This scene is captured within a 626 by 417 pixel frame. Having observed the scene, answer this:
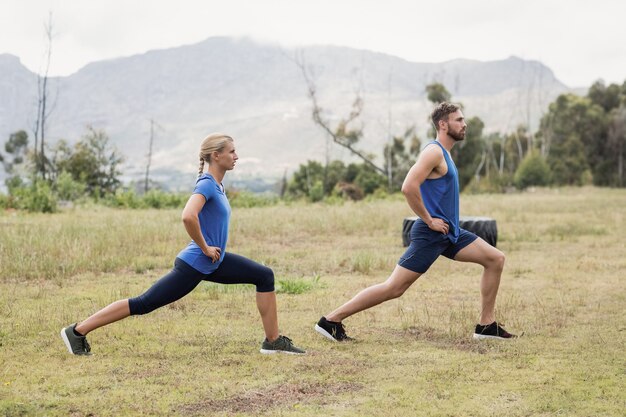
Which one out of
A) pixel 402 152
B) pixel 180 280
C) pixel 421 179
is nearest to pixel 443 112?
pixel 421 179

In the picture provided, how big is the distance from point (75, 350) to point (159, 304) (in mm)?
852

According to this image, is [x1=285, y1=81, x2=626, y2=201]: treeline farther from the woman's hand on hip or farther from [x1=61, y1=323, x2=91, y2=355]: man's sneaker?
the woman's hand on hip

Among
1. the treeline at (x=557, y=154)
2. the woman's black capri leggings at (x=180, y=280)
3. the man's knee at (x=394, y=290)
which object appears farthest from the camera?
the treeline at (x=557, y=154)

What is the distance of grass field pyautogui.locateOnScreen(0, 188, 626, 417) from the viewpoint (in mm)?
5395

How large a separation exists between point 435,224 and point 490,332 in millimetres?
1275

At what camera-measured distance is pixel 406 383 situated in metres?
5.88

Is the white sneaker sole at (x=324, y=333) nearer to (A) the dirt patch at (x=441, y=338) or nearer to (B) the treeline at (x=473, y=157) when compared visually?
(A) the dirt patch at (x=441, y=338)

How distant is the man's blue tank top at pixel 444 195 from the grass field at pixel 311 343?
117 centimetres

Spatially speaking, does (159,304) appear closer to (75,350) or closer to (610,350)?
(75,350)

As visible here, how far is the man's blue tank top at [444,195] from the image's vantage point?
687cm

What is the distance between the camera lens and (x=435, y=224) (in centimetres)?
681

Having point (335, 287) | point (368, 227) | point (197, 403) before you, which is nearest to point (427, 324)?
point (335, 287)

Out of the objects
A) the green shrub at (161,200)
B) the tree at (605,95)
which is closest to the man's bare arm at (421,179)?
the green shrub at (161,200)

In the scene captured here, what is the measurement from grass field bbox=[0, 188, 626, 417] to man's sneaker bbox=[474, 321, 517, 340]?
0.14m
